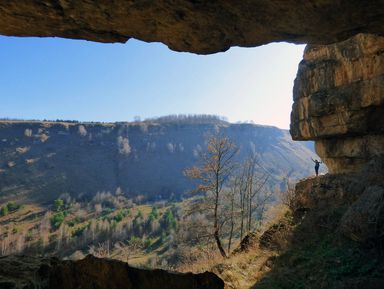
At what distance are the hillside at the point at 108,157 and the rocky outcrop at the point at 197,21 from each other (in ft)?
405

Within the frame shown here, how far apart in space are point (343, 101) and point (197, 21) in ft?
50.3

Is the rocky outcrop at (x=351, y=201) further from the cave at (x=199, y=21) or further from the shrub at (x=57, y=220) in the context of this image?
the shrub at (x=57, y=220)

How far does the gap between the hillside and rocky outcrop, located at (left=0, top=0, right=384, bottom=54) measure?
12334 centimetres

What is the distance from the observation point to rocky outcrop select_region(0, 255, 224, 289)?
17.6 feet

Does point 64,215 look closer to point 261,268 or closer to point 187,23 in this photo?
point 261,268

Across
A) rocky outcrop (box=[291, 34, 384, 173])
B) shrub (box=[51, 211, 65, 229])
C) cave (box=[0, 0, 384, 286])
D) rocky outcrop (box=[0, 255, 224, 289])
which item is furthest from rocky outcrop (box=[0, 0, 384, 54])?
shrub (box=[51, 211, 65, 229])

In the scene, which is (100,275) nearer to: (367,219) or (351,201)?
(367,219)

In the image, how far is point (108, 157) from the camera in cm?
15850

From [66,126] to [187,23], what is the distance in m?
176

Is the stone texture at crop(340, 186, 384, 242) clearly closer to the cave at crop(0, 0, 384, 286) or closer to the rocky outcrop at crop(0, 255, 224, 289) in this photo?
the cave at crop(0, 0, 384, 286)

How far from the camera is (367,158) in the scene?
1853 cm

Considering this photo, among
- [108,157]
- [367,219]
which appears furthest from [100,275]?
[108,157]

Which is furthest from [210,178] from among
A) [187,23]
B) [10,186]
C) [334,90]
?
[10,186]

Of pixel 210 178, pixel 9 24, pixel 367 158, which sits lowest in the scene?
pixel 210 178
